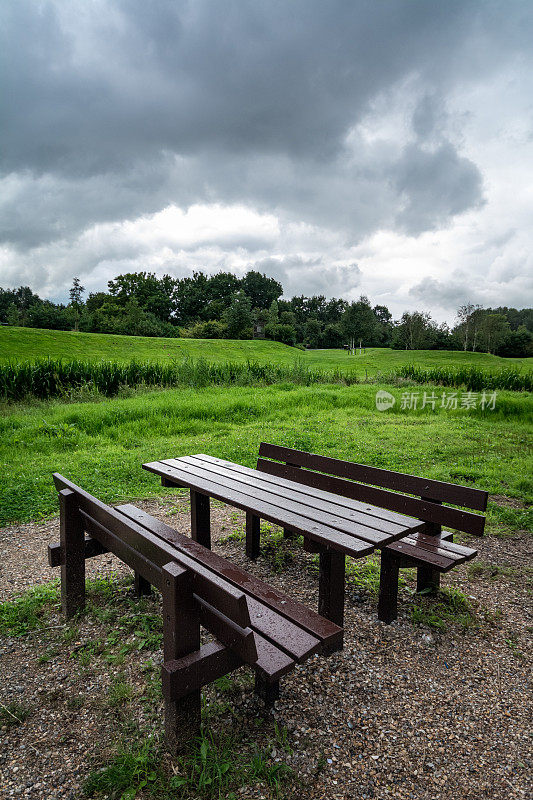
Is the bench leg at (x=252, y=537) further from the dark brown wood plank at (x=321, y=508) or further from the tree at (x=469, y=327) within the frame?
the tree at (x=469, y=327)

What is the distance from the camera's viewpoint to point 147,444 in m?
8.04

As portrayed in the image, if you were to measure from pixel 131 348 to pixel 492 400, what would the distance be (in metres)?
24.5

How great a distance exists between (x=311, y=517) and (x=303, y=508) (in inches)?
7.4

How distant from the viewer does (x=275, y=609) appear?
7.80ft

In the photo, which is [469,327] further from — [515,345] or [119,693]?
[119,693]

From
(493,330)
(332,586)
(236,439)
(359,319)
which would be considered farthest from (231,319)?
(332,586)

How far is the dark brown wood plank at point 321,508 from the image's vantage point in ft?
8.73

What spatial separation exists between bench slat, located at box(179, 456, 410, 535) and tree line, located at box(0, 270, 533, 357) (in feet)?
155

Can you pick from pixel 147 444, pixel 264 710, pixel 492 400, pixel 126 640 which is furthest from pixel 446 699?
pixel 492 400

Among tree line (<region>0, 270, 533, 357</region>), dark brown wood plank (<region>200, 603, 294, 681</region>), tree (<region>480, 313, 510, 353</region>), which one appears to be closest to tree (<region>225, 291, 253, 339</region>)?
tree line (<region>0, 270, 533, 357</region>)

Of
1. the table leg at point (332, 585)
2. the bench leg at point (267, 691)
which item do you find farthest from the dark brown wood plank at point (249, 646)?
the table leg at point (332, 585)

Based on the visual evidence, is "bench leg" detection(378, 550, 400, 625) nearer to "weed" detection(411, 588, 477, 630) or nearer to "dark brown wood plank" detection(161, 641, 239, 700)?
"weed" detection(411, 588, 477, 630)

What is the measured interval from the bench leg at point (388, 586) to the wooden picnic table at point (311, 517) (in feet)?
1.06

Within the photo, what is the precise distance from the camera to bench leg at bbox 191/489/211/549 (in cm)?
411
